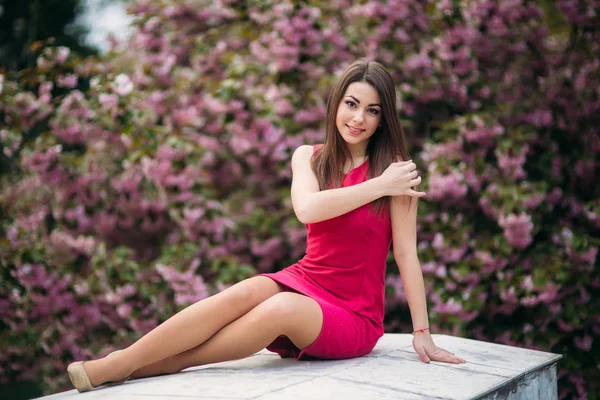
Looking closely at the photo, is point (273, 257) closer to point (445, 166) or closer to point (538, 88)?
point (445, 166)

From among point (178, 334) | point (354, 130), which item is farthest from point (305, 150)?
point (178, 334)

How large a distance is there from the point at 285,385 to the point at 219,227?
6.44 feet

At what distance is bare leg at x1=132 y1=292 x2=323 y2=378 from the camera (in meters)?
1.98

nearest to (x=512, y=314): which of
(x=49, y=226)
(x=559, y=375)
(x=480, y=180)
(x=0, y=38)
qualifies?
(x=559, y=375)

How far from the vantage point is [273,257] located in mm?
4090

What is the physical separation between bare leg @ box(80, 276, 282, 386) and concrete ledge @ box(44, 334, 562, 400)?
0.06 meters

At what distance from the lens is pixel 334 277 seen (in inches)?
85.2

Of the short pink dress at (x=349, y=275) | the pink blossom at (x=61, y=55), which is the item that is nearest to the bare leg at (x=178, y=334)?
the short pink dress at (x=349, y=275)

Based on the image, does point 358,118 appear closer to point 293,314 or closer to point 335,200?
point 335,200

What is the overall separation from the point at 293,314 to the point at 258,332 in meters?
0.13

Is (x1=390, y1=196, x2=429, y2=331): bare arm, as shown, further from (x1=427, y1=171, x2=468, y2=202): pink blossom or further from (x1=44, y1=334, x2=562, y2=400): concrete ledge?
(x1=427, y1=171, x2=468, y2=202): pink blossom

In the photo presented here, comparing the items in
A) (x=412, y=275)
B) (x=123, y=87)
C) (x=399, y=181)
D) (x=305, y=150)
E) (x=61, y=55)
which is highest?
(x=61, y=55)

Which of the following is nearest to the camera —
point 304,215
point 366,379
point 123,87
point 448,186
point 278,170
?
point 366,379

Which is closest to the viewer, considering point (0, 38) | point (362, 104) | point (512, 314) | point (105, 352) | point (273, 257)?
point (362, 104)
